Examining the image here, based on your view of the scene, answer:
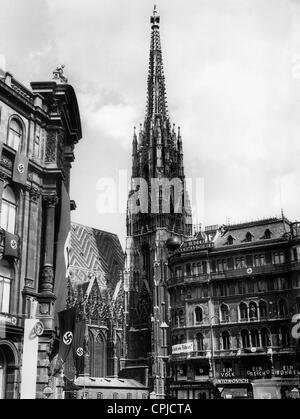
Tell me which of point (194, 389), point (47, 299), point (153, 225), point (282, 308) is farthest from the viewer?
point (153, 225)

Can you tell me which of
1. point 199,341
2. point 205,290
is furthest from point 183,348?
point 205,290

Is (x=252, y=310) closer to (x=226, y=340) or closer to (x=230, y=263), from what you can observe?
(x=226, y=340)

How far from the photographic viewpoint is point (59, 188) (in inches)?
1195

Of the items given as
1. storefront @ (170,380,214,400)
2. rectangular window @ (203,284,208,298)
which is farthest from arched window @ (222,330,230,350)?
rectangular window @ (203,284,208,298)

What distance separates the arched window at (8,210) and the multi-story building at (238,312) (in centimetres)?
3550

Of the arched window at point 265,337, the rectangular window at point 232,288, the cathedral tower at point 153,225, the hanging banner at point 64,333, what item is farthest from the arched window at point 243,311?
the hanging banner at point 64,333

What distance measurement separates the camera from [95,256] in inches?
4434

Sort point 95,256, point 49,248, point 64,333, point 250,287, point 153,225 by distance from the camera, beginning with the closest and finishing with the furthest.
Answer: point 64,333
point 49,248
point 250,287
point 153,225
point 95,256

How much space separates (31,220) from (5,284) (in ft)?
12.0

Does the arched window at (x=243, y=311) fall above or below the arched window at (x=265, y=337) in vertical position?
above

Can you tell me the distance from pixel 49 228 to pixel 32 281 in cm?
308

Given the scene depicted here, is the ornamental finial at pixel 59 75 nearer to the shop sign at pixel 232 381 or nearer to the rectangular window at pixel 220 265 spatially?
the rectangular window at pixel 220 265

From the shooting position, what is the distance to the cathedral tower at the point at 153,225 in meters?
92.9

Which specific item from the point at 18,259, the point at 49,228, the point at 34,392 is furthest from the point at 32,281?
the point at 34,392
